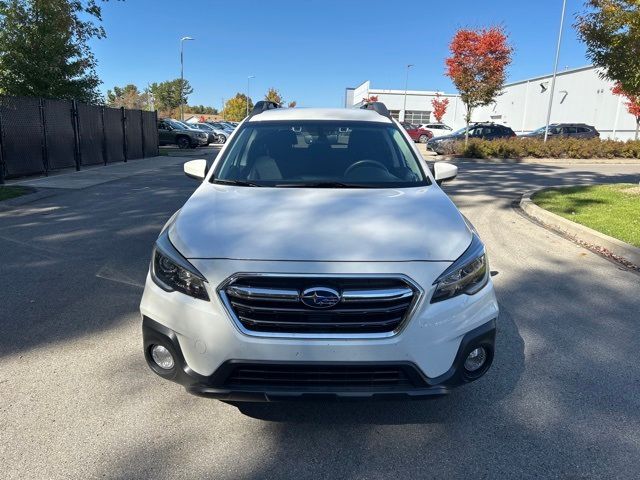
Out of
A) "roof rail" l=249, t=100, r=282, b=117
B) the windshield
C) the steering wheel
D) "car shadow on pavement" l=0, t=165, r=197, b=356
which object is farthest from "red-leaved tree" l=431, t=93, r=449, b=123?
the steering wheel

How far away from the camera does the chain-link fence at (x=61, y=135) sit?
1259 cm

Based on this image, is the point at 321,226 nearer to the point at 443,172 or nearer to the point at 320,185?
the point at 320,185

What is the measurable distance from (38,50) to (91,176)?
5254mm

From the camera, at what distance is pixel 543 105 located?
161ft

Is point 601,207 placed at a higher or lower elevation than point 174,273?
lower

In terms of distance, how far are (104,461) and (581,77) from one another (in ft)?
164

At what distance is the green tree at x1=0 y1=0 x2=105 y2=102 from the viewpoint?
15992 millimetres

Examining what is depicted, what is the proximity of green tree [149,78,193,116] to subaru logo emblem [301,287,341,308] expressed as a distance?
104849 millimetres

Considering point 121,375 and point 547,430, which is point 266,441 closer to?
point 121,375

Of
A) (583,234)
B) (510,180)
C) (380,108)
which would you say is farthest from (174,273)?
(510,180)

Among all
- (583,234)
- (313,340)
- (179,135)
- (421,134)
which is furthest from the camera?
(421,134)

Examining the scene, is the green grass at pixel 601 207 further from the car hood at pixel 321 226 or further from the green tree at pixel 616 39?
the car hood at pixel 321 226

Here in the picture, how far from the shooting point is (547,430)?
9.43 ft

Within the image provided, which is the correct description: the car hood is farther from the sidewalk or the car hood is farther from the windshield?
the sidewalk
